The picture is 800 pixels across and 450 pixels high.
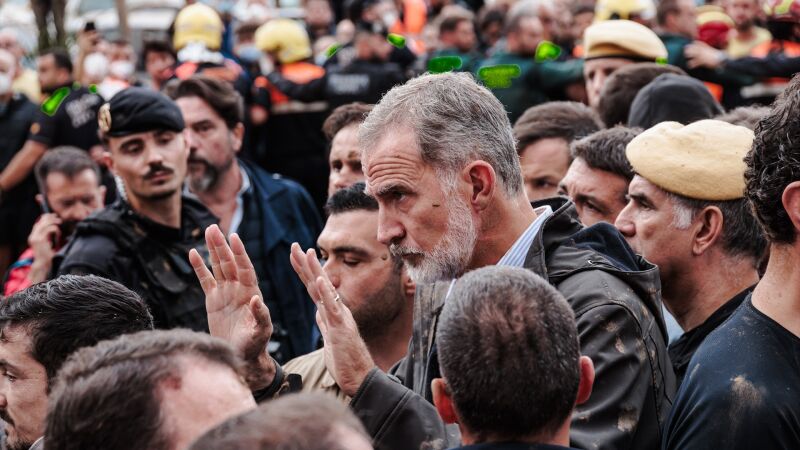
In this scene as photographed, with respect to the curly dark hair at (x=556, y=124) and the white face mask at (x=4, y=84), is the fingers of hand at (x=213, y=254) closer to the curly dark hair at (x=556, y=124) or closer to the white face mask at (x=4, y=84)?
the curly dark hair at (x=556, y=124)

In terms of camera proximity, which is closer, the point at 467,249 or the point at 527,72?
the point at 467,249

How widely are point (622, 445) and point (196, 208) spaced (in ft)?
11.4

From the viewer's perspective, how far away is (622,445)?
9.92 ft

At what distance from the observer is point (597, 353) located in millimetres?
3105

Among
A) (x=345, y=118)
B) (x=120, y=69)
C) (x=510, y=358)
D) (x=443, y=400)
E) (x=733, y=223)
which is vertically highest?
(x=510, y=358)

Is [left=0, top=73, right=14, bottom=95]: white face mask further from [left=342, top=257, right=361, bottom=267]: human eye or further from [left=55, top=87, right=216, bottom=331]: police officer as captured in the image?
[left=342, top=257, right=361, bottom=267]: human eye

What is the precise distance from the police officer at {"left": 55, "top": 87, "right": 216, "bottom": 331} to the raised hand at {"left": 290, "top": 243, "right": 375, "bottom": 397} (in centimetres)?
226

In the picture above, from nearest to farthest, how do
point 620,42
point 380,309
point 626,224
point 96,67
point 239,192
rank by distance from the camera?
point 626,224 < point 380,309 < point 239,192 < point 620,42 < point 96,67

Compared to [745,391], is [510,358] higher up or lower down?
higher up

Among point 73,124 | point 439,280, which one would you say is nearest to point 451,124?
point 439,280

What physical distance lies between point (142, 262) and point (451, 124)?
2425 millimetres

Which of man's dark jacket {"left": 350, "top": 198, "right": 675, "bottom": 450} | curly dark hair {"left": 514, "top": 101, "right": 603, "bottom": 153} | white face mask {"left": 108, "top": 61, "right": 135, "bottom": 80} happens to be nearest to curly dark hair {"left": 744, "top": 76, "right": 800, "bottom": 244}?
man's dark jacket {"left": 350, "top": 198, "right": 675, "bottom": 450}

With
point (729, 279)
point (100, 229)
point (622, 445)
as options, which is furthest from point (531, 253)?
point (100, 229)

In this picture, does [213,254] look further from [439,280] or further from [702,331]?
[702,331]
